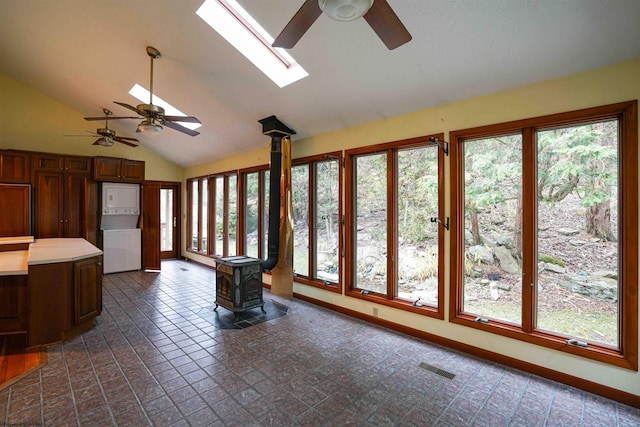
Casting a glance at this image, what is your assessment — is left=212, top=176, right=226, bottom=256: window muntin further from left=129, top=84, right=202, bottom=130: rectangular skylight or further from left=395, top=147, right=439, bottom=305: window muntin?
left=395, top=147, right=439, bottom=305: window muntin

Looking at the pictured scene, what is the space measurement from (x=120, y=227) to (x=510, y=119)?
7.49 meters

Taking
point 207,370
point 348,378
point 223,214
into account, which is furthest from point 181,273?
point 348,378

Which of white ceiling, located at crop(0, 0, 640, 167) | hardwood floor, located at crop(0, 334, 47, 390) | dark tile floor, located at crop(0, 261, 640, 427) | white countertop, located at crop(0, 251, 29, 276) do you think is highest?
white ceiling, located at crop(0, 0, 640, 167)

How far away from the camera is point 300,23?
175 centimetres

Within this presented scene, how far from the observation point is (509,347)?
2777mm

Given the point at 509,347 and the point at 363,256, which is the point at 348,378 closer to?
the point at 509,347

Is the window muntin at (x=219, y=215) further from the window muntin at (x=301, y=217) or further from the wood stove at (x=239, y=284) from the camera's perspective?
the wood stove at (x=239, y=284)

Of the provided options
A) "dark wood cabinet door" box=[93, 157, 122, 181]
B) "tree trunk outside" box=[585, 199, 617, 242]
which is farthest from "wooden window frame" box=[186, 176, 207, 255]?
"tree trunk outside" box=[585, 199, 617, 242]

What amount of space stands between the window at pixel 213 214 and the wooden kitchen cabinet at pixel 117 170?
1429 millimetres

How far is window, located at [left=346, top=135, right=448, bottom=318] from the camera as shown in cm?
338

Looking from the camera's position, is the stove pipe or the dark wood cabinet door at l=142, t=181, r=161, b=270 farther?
the dark wood cabinet door at l=142, t=181, r=161, b=270

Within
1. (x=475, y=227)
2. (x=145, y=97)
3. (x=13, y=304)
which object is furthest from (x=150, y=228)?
(x=475, y=227)

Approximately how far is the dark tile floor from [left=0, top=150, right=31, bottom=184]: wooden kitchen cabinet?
3.92 m

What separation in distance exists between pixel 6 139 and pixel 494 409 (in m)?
8.72
